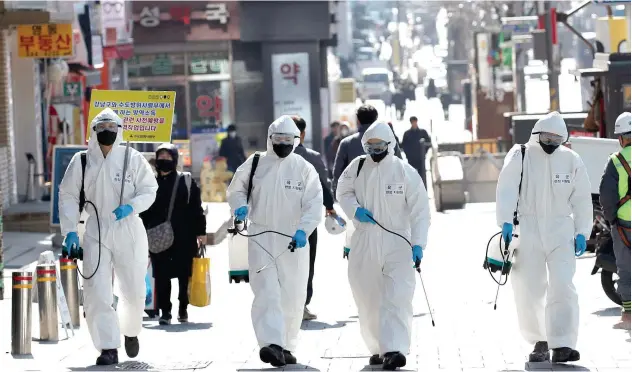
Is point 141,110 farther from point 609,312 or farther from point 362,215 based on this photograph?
point 609,312

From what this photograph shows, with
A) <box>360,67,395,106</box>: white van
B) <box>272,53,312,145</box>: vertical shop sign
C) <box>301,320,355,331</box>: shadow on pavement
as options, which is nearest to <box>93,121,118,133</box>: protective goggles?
<box>301,320,355,331</box>: shadow on pavement

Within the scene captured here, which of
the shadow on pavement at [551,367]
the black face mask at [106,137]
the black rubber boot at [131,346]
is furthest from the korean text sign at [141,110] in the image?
the shadow on pavement at [551,367]

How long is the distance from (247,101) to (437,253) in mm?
21531

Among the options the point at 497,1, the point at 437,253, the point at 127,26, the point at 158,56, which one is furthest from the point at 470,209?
the point at 497,1

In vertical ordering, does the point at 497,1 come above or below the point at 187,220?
above

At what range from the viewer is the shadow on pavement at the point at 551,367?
406 inches

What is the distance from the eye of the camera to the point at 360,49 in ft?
468

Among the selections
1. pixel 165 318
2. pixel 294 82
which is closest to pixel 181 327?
pixel 165 318

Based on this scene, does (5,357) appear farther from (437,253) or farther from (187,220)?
(437,253)

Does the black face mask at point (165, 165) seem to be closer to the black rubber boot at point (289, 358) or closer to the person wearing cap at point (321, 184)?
the person wearing cap at point (321, 184)

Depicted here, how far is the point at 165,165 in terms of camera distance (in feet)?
43.8

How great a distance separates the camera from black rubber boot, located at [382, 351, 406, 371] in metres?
10.4

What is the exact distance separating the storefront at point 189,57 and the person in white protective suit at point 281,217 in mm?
29598

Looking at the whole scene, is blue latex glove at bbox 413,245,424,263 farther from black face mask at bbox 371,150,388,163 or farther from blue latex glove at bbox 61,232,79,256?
blue latex glove at bbox 61,232,79,256
